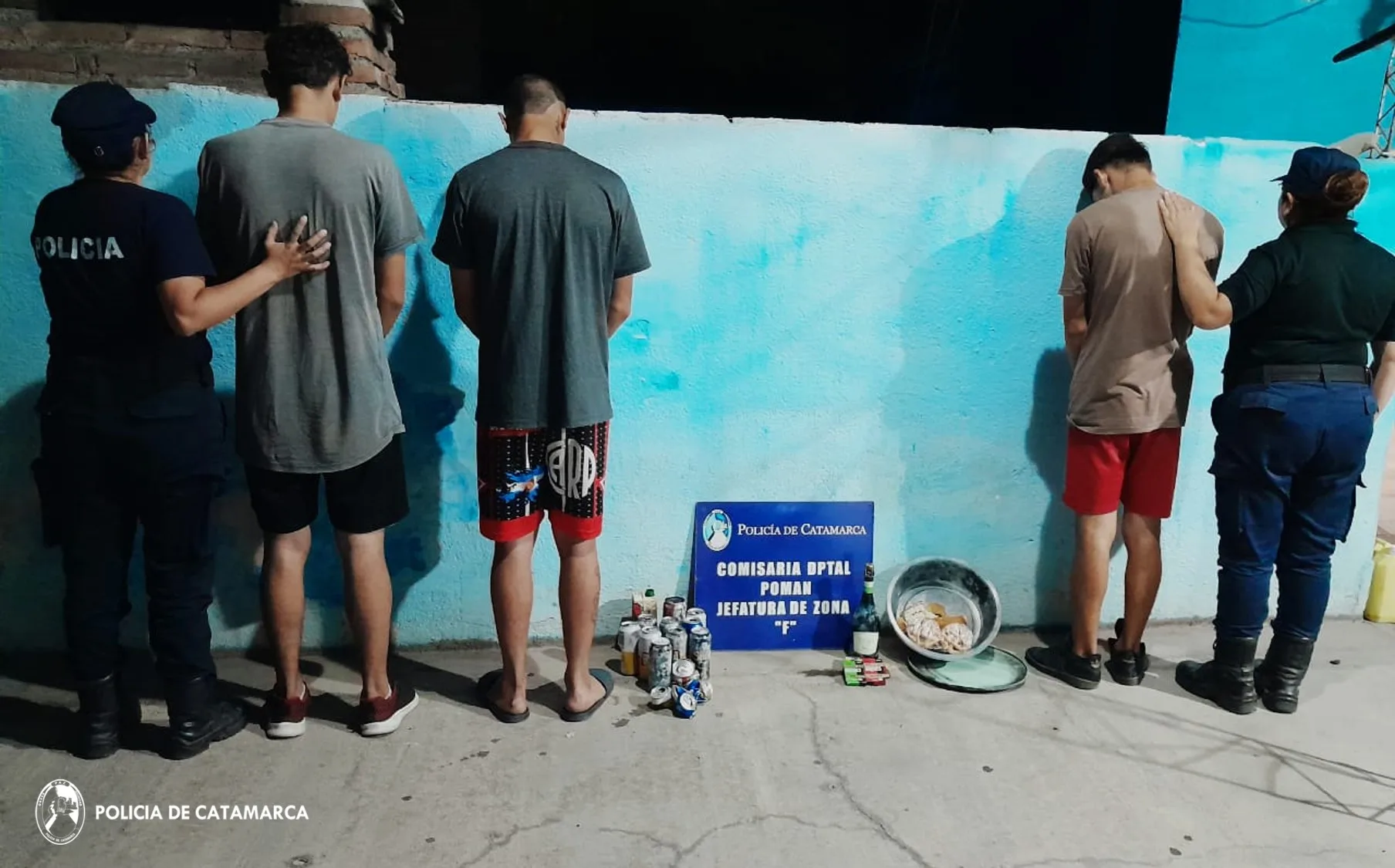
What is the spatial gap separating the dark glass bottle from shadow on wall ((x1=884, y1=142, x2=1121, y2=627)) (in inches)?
11.7

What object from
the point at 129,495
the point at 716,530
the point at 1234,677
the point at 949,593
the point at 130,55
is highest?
the point at 130,55

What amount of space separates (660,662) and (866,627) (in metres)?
0.81

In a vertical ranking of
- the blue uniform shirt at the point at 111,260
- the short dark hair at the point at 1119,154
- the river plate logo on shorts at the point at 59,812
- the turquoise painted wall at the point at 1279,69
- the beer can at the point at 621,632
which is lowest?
the river plate logo on shorts at the point at 59,812

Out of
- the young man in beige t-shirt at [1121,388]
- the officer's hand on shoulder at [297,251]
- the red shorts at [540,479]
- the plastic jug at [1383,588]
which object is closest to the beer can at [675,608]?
the red shorts at [540,479]

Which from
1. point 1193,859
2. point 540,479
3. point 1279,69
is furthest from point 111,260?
point 1279,69

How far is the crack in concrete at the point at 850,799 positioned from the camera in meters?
2.43

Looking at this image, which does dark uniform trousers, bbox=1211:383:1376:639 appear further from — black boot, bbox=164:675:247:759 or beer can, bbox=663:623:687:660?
black boot, bbox=164:675:247:759

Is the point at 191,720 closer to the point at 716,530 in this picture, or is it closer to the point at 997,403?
the point at 716,530

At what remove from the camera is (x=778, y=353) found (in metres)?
3.43

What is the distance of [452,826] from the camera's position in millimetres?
2477

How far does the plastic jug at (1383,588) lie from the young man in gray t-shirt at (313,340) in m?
3.90

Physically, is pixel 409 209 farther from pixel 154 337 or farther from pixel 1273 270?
pixel 1273 270

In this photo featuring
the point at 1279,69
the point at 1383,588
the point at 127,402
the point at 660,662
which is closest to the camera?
the point at 127,402

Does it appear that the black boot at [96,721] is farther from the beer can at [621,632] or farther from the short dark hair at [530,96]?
the short dark hair at [530,96]
